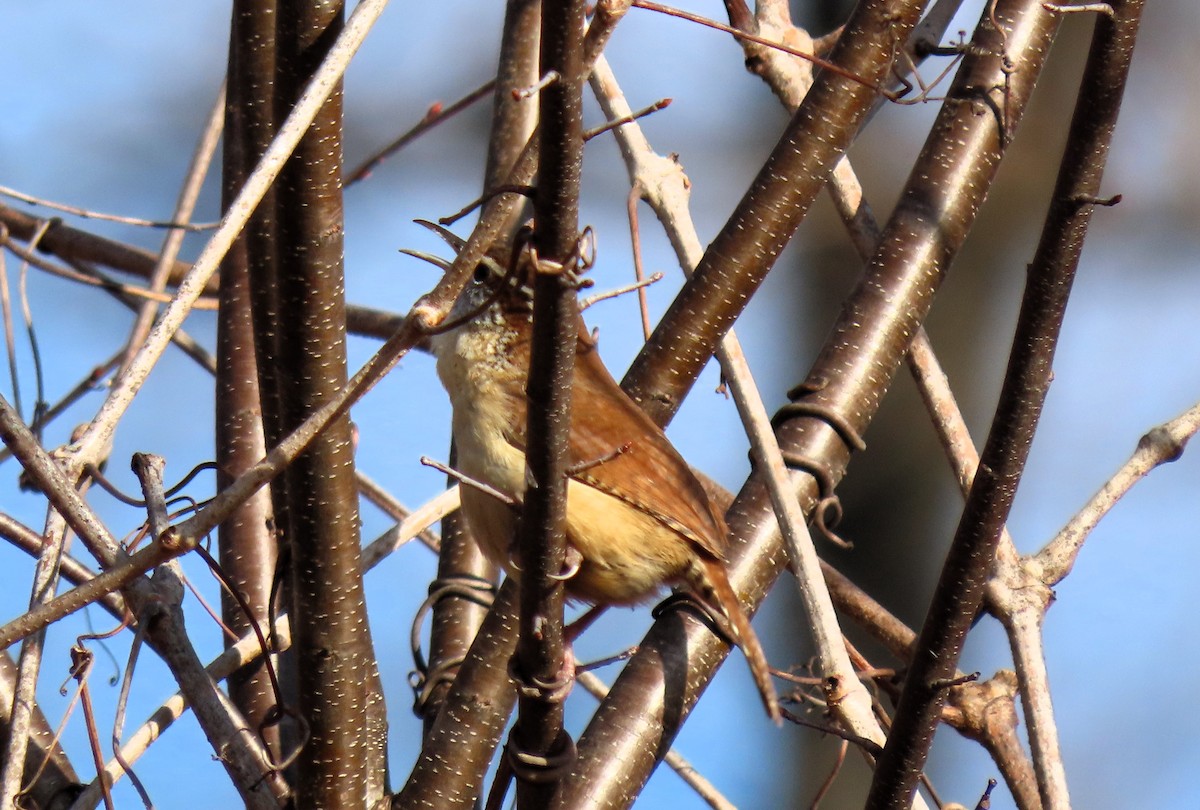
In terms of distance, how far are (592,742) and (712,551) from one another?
0.44 m

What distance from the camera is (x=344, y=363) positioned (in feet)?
6.64

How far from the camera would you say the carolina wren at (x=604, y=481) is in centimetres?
255

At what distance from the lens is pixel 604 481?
2627 millimetres

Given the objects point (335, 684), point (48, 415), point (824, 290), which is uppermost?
point (824, 290)

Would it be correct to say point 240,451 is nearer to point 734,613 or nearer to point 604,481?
point 604,481

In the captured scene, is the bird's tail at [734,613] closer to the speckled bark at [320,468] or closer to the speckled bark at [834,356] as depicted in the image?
the speckled bark at [834,356]

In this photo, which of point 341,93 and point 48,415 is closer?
point 341,93

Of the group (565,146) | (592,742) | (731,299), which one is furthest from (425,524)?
(565,146)

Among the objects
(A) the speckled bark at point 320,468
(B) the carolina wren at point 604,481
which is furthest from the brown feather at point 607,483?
(A) the speckled bark at point 320,468

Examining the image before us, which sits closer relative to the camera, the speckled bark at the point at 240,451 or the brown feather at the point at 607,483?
the brown feather at the point at 607,483

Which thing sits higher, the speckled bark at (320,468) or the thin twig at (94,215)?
the thin twig at (94,215)

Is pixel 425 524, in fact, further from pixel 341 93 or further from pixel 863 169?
pixel 863 169

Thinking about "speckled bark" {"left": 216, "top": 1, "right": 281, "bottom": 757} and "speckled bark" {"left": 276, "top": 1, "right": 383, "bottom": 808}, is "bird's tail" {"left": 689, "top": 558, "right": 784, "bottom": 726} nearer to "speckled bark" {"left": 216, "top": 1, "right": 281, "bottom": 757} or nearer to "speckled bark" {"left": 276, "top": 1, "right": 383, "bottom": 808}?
"speckled bark" {"left": 276, "top": 1, "right": 383, "bottom": 808}

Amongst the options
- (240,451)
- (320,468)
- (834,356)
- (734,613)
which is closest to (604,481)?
(734,613)
